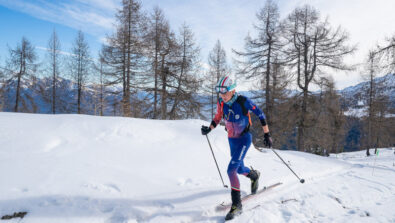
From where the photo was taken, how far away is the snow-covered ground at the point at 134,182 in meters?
2.86

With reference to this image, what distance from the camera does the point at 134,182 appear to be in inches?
145

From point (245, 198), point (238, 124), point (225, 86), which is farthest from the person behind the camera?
point (245, 198)

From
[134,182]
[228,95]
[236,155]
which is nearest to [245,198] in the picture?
[236,155]

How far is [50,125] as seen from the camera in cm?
499

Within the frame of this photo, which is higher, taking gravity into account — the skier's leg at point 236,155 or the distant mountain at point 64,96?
the distant mountain at point 64,96

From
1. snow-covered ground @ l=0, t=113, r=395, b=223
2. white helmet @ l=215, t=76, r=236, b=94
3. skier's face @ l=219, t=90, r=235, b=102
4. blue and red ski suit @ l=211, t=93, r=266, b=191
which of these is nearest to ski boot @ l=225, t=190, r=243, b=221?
snow-covered ground @ l=0, t=113, r=395, b=223

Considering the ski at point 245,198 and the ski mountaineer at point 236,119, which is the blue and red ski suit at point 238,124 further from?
the ski at point 245,198

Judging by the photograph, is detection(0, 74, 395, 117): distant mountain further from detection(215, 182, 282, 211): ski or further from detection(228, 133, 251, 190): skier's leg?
detection(228, 133, 251, 190): skier's leg

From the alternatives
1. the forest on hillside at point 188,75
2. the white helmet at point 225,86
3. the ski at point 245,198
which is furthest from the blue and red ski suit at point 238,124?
the forest on hillside at point 188,75

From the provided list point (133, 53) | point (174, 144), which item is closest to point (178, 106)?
point (133, 53)

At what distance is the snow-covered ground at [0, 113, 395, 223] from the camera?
2.86 m

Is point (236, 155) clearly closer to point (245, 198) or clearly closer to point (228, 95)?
point (245, 198)

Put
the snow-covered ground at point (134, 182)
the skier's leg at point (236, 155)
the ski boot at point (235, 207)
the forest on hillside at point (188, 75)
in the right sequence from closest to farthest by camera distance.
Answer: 1. the snow-covered ground at point (134, 182)
2. the ski boot at point (235, 207)
3. the skier's leg at point (236, 155)
4. the forest on hillside at point (188, 75)

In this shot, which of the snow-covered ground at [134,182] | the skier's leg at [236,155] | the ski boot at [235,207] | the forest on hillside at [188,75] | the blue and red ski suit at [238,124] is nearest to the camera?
the snow-covered ground at [134,182]
